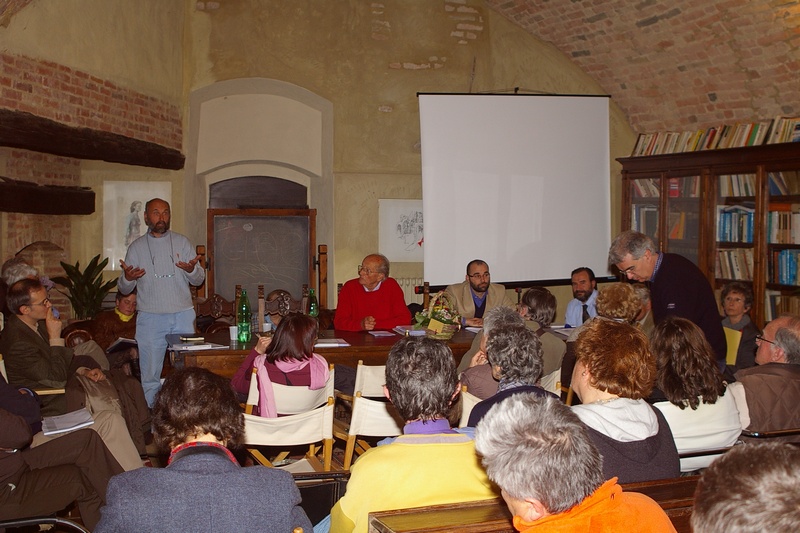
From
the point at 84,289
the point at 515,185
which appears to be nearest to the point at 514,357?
the point at 515,185

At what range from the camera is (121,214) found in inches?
346

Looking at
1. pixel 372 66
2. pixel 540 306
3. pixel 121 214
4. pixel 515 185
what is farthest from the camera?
pixel 372 66

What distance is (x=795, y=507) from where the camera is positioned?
1.12 metres

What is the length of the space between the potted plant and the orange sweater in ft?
23.4

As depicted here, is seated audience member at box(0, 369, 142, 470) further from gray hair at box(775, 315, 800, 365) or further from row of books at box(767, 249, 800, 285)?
row of books at box(767, 249, 800, 285)

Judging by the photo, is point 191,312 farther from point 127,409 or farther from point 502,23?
point 502,23

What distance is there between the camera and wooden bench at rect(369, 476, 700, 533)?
1929mm

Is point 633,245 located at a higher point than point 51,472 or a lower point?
higher

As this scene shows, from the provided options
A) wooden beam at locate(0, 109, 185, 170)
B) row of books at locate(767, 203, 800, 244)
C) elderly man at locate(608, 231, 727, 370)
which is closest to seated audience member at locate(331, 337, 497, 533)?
elderly man at locate(608, 231, 727, 370)

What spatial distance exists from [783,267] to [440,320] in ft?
11.0

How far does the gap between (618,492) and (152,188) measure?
7.87m

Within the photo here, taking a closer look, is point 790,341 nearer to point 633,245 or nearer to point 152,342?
point 633,245

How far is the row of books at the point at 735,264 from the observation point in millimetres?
7465

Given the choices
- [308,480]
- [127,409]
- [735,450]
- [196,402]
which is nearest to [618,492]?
[735,450]
